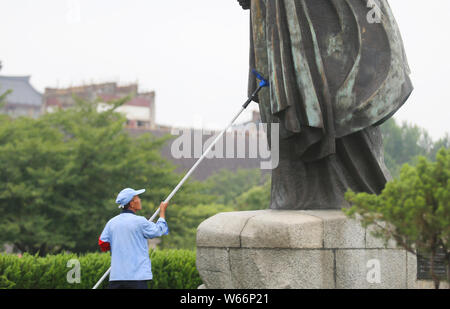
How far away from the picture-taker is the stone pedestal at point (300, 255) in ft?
17.8

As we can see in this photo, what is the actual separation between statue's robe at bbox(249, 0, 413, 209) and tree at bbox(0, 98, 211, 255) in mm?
12914

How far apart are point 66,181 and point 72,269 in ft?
35.4

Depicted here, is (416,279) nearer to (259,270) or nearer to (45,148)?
(259,270)

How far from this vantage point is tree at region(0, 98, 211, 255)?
720 inches

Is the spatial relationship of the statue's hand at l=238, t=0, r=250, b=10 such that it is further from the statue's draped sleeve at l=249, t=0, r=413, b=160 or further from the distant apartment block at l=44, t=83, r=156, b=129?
the distant apartment block at l=44, t=83, r=156, b=129

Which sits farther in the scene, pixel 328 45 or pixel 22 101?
pixel 22 101

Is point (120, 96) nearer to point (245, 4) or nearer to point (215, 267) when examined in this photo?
point (245, 4)

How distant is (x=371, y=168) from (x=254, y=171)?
35.4 metres

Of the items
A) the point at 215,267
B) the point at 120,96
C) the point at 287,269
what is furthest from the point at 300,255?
the point at 120,96

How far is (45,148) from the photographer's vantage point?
1930 centimetres

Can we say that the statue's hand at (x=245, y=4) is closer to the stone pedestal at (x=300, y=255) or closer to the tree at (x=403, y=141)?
the stone pedestal at (x=300, y=255)

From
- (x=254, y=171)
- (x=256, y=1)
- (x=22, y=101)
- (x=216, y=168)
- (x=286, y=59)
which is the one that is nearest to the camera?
(x=286, y=59)

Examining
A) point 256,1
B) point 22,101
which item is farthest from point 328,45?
point 22,101

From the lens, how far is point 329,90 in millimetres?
5840
